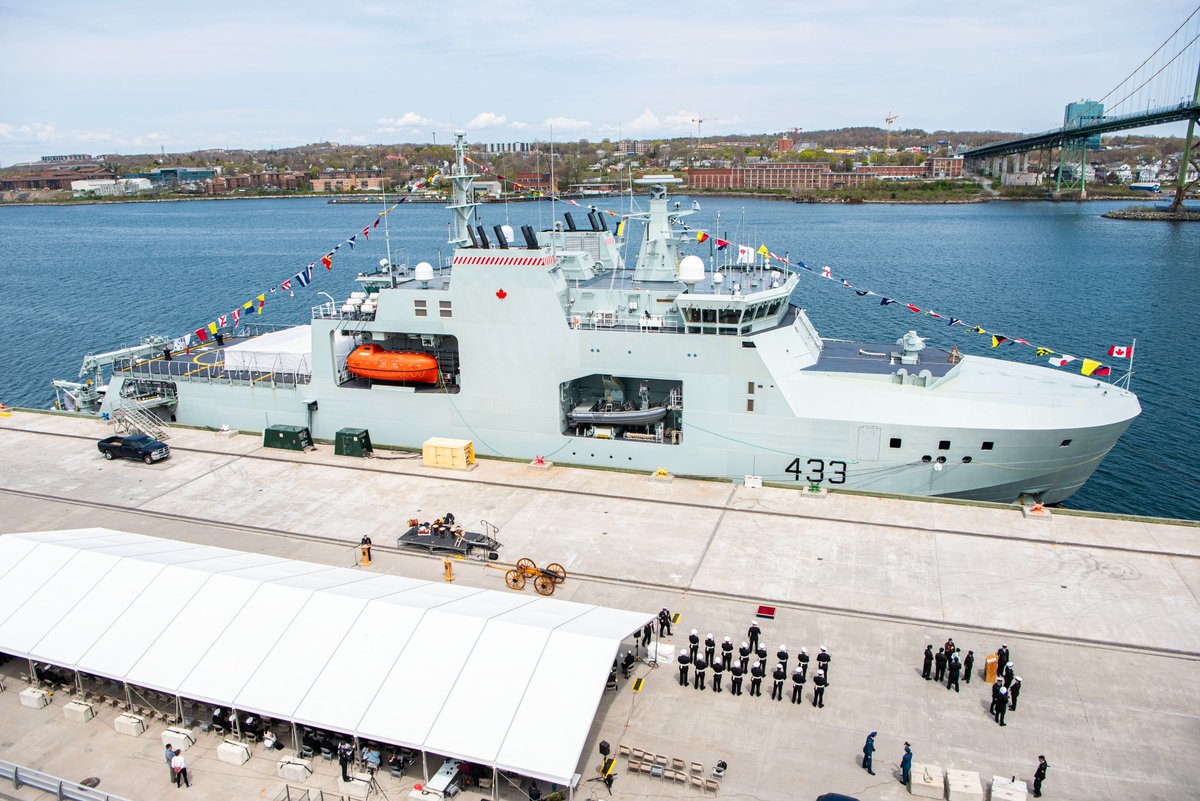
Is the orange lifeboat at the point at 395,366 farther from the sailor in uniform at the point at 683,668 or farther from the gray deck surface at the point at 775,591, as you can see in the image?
the sailor in uniform at the point at 683,668

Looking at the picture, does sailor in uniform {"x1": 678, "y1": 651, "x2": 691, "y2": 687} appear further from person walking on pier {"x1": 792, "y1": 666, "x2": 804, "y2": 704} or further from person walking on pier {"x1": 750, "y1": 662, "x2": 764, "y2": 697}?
person walking on pier {"x1": 792, "y1": 666, "x2": 804, "y2": 704}

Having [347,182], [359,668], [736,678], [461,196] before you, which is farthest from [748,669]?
[347,182]

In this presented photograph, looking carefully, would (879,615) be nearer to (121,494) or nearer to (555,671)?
(555,671)

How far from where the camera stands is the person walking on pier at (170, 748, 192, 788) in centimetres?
1104

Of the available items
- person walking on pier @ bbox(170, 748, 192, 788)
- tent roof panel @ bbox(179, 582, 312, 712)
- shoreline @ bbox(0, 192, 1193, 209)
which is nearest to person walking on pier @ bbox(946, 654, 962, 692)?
tent roof panel @ bbox(179, 582, 312, 712)

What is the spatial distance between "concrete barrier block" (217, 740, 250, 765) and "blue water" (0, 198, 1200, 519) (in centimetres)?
2446

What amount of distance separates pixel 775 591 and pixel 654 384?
8314 millimetres

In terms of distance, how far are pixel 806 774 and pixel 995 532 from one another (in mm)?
9542

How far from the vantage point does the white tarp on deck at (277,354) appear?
2552cm

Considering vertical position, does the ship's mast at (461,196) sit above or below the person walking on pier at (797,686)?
above

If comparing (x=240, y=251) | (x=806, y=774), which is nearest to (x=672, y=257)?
(x=806, y=774)

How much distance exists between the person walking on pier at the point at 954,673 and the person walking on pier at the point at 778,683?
282 cm

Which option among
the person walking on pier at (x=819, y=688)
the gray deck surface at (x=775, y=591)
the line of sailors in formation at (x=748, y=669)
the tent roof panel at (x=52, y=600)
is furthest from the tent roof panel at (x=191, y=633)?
the person walking on pier at (x=819, y=688)

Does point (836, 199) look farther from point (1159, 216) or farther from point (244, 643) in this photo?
point (244, 643)
